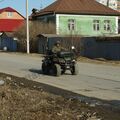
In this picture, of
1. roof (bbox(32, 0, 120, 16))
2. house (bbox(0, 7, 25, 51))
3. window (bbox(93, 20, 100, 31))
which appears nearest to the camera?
roof (bbox(32, 0, 120, 16))

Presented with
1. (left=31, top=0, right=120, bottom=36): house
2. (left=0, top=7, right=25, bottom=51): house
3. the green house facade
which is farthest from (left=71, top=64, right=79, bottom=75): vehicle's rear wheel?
(left=0, top=7, right=25, bottom=51): house

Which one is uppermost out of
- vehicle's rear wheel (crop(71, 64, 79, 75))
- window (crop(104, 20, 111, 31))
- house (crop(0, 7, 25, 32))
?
house (crop(0, 7, 25, 32))

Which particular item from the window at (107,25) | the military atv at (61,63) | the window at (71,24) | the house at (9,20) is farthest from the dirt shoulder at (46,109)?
the house at (9,20)

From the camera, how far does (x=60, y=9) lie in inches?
2645

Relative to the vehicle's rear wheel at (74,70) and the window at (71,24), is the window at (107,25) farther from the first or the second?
the vehicle's rear wheel at (74,70)

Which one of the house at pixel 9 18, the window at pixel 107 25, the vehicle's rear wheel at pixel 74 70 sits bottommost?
the vehicle's rear wheel at pixel 74 70

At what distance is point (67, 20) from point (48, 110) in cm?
5811

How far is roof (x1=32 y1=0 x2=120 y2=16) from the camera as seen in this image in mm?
67488

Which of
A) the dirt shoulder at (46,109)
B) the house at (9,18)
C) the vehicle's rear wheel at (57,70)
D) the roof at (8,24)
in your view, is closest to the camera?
the dirt shoulder at (46,109)

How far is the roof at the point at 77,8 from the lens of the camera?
67488 mm

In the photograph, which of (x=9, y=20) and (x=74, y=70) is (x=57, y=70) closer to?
(x=74, y=70)

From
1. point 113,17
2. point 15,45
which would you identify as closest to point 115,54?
point 15,45

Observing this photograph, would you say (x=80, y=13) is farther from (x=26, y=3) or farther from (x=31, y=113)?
(x=31, y=113)

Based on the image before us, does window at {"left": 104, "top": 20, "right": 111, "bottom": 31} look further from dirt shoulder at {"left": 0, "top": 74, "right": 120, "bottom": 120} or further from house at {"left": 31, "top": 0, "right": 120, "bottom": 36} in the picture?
dirt shoulder at {"left": 0, "top": 74, "right": 120, "bottom": 120}
